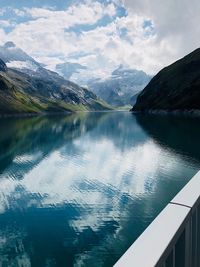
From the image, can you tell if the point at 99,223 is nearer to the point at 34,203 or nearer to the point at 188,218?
the point at 34,203

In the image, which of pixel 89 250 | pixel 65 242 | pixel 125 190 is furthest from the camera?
pixel 125 190

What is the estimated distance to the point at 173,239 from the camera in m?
5.60

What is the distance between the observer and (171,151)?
239 ft

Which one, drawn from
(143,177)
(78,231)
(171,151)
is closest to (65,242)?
(78,231)

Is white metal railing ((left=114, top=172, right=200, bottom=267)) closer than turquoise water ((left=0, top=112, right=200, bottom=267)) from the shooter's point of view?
Yes

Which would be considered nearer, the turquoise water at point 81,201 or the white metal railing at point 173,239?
the white metal railing at point 173,239

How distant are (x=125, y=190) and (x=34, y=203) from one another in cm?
1174

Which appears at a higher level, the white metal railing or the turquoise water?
the white metal railing

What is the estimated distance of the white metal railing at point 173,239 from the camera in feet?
15.5

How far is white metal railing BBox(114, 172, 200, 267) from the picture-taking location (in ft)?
15.5

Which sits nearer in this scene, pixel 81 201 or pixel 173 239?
pixel 173 239

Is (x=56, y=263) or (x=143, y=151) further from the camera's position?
(x=143, y=151)

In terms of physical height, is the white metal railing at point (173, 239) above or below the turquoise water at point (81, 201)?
above

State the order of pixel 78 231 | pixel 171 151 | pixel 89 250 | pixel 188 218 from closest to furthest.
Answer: pixel 188 218
pixel 89 250
pixel 78 231
pixel 171 151
